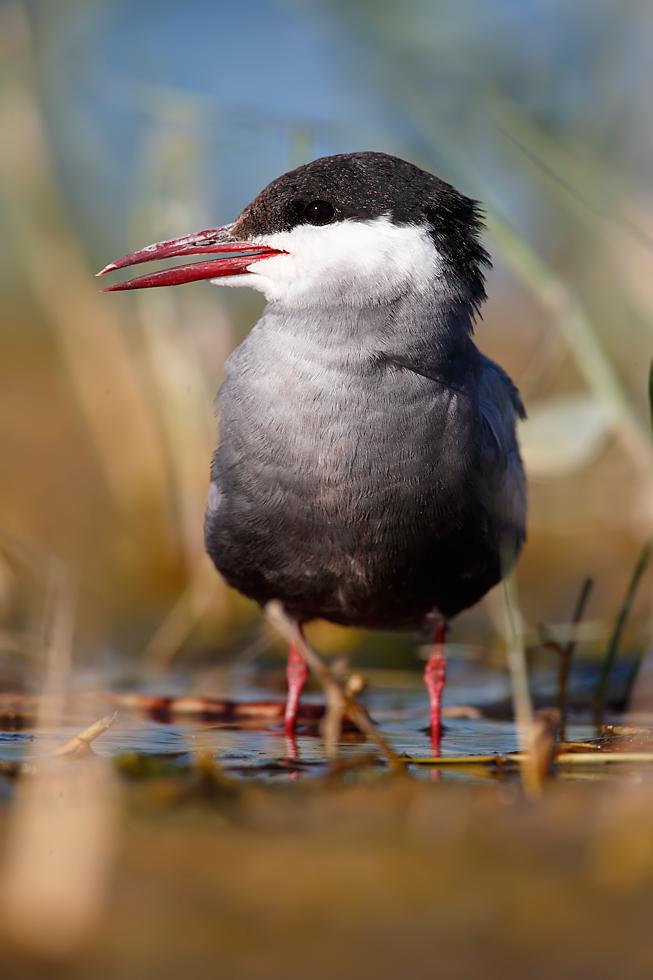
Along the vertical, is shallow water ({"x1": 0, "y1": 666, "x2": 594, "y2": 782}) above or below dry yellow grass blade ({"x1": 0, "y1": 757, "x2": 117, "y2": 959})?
above

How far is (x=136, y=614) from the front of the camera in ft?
16.7

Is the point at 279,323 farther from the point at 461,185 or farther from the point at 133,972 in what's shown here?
the point at 133,972

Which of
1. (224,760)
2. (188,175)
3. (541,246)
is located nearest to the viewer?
(224,760)

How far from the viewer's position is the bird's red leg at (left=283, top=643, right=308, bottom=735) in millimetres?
Result: 3364

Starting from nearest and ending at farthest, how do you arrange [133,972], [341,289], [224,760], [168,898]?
[133,972] < [168,898] < [224,760] < [341,289]

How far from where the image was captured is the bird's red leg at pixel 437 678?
3326 millimetres

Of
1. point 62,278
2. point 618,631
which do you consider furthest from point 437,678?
point 62,278

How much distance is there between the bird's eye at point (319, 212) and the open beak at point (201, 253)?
4.6 inches

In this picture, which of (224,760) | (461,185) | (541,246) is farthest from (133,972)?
(541,246)

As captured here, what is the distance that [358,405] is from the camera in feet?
10.2

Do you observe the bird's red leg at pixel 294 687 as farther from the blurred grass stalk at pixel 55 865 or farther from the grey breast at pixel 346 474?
the blurred grass stalk at pixel 55 865

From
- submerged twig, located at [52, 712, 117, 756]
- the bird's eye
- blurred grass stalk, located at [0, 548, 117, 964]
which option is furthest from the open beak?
blurred grass stalk, located at [0, 548, 117, 964]

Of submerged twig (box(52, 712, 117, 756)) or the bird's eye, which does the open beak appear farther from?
submerged twig (box(52, 712, 117, 756))

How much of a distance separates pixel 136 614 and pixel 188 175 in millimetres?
1694
